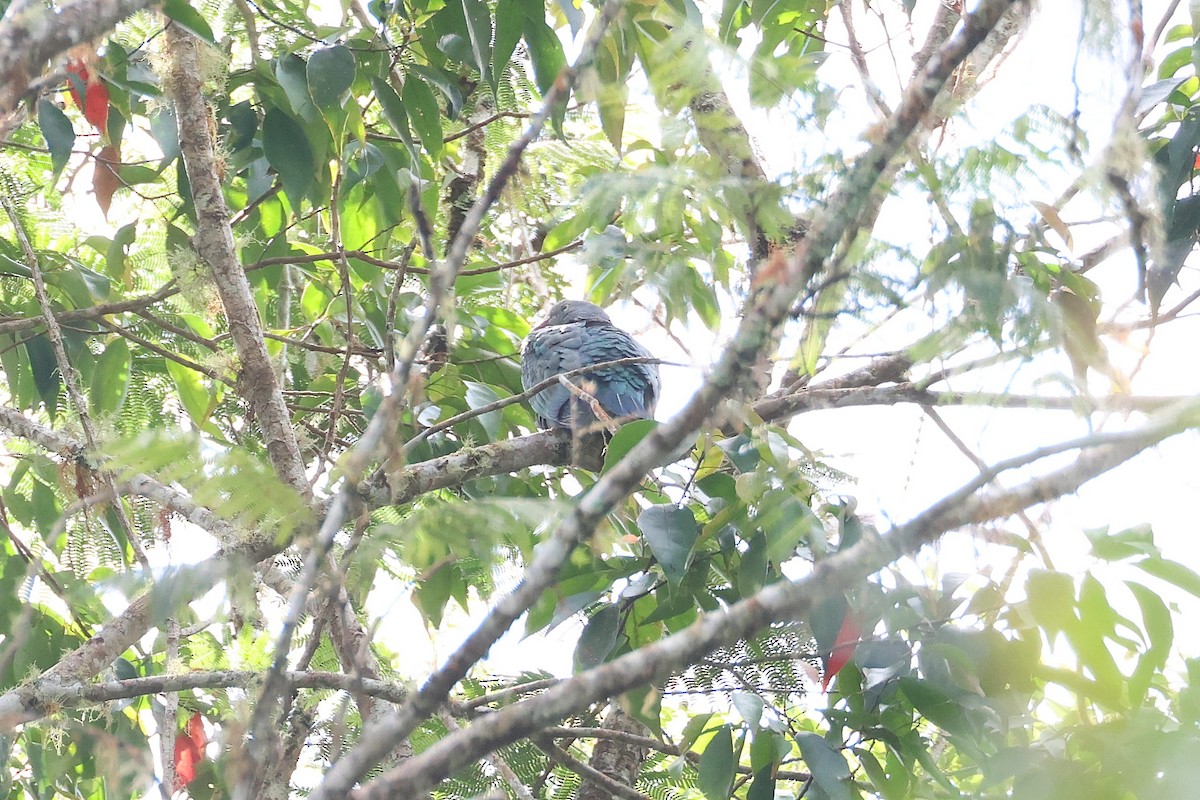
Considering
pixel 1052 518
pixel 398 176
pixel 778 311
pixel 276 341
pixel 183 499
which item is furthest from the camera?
pixel 276 341

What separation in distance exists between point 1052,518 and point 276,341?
8.35 feet

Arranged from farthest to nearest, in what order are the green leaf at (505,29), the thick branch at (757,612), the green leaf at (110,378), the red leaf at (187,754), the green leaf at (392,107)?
the green leaf at (110,378) < the red leaf at (187,754) < the green leaf at (392,107) < the green leaf at (505,29) < the thick branch at (757,612)

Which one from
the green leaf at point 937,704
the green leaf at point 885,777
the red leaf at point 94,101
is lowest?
the green leaf at point 885,777

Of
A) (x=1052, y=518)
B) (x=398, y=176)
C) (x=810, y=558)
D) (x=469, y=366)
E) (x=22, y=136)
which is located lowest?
(x=1052, y=518)

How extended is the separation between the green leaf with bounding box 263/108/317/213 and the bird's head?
172 centimetres

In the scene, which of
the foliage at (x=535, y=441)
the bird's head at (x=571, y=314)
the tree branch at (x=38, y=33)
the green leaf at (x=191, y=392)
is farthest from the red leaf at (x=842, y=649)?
the bird's head at (x=571, y=314)

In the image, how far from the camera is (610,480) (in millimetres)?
1188

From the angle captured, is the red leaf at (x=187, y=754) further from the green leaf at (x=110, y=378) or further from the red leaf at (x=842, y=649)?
the red leaf at (x=842, y=649)

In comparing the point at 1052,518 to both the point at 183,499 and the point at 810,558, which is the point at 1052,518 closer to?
the point at 810,558

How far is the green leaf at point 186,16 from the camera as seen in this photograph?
2125 mm

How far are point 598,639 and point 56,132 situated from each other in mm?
1630

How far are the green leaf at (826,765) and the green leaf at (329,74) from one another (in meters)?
1.69

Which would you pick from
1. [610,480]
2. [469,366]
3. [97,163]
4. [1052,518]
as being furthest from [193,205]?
[1052,518]

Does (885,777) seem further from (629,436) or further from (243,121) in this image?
(243,121)
